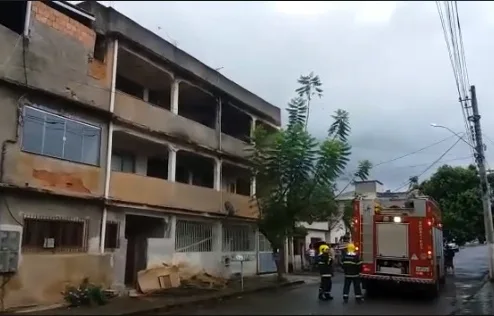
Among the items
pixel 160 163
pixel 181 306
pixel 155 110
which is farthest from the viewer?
pixel 160 163

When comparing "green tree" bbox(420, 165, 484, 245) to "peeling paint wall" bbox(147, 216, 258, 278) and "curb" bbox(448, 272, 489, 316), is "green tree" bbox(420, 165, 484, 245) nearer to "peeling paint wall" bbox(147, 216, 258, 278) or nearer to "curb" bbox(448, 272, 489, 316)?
"curb" bbox(448, 272, 489, 316)

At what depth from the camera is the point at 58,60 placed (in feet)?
48.0

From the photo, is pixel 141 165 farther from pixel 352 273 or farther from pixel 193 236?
pixel 352 273

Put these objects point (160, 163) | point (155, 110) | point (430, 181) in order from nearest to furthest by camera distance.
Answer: point (155, 110), point (160, 163), point (430, 181)

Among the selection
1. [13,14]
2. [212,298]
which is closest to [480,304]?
[212,298]

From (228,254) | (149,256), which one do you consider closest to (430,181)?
(228,254)


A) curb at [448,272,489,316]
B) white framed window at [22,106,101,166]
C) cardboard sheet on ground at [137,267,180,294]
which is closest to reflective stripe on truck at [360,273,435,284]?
curb at [448,272,489,316]

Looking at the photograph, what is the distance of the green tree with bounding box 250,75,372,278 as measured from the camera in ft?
65.1

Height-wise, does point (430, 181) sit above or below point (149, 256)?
above

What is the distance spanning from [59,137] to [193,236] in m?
7.79

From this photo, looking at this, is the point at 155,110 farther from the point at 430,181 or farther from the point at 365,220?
the point at 430,181

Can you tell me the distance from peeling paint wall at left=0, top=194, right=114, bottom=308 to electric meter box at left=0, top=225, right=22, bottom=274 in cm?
19

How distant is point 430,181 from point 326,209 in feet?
53.0

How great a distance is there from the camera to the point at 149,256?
17281 millimetres
